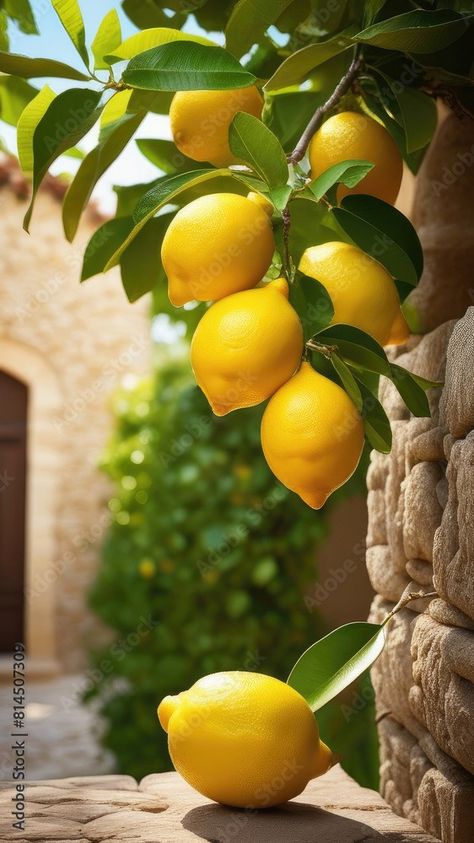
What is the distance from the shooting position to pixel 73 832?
0.75 m

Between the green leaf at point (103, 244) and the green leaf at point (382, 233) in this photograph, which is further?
the green leaf at point (103, 244)

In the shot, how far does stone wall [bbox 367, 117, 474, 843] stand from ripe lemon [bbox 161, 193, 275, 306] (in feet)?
0.65

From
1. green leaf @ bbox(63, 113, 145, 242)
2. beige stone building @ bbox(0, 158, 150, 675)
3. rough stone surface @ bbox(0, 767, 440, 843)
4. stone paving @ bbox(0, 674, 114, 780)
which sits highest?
green leaf @ bbox(63, 113, 145, 242)

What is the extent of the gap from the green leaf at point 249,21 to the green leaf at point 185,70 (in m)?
0.07

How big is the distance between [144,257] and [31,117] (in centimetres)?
17

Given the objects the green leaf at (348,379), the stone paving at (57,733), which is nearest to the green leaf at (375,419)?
the green leaf at (348,379)

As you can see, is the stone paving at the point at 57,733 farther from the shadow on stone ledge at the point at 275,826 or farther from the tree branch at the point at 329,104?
the tree branch at the point at 329,104

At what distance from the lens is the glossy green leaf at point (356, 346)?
0.66 metres

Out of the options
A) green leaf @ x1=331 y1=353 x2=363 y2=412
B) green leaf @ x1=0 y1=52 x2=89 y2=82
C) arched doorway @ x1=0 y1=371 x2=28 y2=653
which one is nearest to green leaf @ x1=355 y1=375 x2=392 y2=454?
green leaf @ x1=331 y1=353 x2=363 y2=412

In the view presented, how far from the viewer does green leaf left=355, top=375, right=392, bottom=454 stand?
2.36ft

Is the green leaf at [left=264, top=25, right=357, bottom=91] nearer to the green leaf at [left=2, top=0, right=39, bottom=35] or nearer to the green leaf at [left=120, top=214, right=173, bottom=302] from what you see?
the green leaf at [left=120, top=214, right=173, bottom=302]

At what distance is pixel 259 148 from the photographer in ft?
2.20

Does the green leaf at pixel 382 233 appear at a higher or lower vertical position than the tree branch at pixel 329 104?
lower

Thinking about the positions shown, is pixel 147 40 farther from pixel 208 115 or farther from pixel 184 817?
pixel 184 817
